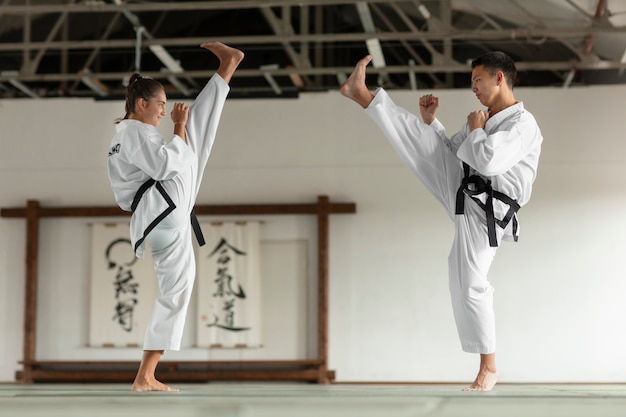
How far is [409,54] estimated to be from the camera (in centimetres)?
1071

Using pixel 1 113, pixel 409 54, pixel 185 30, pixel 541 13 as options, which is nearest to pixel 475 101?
pixel 409 54

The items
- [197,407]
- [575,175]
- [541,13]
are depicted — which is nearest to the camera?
[197,407]

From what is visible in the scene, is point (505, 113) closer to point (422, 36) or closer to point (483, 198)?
point (483, 198)

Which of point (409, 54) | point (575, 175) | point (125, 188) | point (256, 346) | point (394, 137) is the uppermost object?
point (409, 54)

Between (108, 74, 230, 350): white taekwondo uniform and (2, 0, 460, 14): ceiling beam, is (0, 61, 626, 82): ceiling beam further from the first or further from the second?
(108, 74, 230, 350): white taekwondo uniform

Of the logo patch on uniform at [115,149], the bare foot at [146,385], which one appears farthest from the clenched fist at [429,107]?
the bare foot at [146,385]

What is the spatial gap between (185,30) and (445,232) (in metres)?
3.99

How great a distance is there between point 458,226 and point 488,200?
15cm

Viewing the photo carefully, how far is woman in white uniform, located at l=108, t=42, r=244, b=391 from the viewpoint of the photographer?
3160 millimetres

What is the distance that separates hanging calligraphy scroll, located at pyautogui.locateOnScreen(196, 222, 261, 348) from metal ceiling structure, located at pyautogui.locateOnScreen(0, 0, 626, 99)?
1992 millimetres

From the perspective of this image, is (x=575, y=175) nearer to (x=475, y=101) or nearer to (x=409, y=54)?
(x=475, y=101)

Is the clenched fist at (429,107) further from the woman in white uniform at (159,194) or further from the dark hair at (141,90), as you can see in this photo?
the dark hair at (141,90)

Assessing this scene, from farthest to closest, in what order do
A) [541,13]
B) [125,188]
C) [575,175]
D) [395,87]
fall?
[395,87], [575,175], [541,13], [125,188]

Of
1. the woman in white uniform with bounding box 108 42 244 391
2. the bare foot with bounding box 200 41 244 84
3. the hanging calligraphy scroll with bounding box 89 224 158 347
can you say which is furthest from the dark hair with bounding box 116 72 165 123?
the hanging calligraphy scroll with bounding box 89 224 158 347
